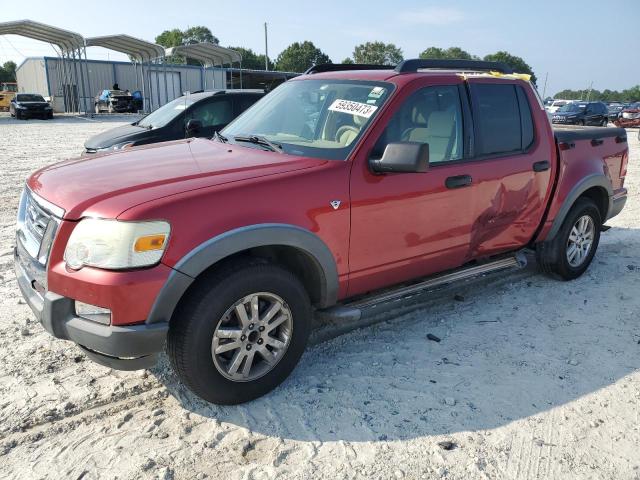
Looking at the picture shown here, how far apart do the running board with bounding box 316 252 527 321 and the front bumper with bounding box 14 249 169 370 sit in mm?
1167

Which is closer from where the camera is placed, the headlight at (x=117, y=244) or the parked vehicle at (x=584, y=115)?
the headlight at (x=117, y=244)

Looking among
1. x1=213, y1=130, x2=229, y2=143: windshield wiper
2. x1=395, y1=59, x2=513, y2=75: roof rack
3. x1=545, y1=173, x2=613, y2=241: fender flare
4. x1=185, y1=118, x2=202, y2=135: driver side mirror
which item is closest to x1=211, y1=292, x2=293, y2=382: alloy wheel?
x1=213, y1=130, x2=229, y2=143: windshield wiper

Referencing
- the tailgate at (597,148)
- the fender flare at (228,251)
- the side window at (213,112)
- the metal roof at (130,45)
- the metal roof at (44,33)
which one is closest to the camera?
the fender flare at (228,251)

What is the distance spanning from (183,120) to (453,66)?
18.3 ft

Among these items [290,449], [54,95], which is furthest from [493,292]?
[54,95]

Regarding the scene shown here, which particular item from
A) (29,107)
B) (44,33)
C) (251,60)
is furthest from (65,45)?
(251,60)

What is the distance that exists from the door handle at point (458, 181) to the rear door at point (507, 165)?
0.25 ft

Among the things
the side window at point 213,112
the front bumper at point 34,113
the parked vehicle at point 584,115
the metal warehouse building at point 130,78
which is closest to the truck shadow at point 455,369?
the side window at point 213,112

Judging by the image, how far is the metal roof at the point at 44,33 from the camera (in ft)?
84.5

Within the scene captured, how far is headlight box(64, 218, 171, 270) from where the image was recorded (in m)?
2.51

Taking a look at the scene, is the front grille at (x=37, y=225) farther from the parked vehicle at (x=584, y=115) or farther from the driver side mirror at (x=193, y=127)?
the parked vehicle at (x=584, y=115)

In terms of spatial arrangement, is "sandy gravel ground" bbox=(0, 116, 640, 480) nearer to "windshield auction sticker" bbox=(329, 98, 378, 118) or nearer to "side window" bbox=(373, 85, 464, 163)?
"side window" bbox=(373, 85, 464, 163)

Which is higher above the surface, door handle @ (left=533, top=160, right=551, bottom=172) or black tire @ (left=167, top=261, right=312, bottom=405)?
door handle @ (left=533, top=160, right=551, bottom=172)

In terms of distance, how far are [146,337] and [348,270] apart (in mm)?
1319
